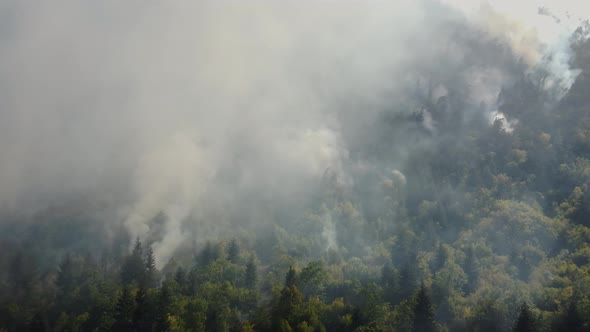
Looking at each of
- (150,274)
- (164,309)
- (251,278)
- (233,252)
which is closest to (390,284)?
(251,278)

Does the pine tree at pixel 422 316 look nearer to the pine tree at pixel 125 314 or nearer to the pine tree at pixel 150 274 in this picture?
the pine tree at pixel 125 314

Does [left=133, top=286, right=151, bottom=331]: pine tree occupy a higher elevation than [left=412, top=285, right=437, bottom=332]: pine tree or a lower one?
lower

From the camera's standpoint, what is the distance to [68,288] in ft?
403

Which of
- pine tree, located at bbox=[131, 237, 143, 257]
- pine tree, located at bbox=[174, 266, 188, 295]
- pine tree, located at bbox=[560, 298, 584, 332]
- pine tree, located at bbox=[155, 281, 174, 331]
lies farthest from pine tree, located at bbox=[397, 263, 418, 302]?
pine tree, located at bbox=[131, 237, 143, 257]

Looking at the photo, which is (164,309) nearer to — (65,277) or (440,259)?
(65,277)

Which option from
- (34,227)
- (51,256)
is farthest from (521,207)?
(34,227)

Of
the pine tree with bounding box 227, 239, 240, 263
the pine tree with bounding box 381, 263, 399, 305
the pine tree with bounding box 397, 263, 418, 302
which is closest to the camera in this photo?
the pine tree with bounding box 381, 263, 399, 305

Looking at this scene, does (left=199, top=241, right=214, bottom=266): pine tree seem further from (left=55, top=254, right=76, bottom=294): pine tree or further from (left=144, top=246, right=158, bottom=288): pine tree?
(left=55, top=254, right=76, bottom=294): pine tree

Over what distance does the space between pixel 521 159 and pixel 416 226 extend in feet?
139

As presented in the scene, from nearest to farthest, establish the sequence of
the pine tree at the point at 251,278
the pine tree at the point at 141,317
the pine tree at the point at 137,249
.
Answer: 1. the pine tree at the point at 141,317
2. the pine tree at the point at 251,278
3. the pine tree at the point at 137,249

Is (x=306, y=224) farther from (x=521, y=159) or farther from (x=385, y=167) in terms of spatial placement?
(x=521, y=159)

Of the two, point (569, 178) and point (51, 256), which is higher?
point (569, 178)

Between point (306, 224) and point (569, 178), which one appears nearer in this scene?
point (569, 178)

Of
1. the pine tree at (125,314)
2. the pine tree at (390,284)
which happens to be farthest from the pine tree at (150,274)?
the pine tree at (390,284)
